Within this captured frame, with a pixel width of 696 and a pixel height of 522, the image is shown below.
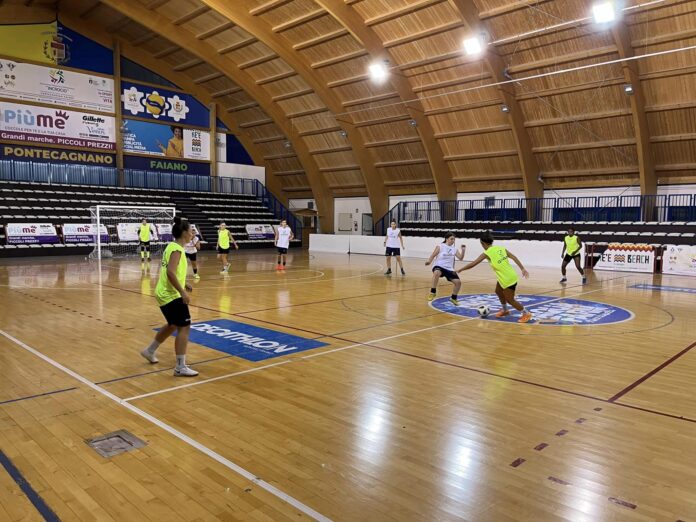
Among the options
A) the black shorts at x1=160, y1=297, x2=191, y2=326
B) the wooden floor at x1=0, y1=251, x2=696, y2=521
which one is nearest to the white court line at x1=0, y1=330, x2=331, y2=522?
the wooden floor at x1=0, y1=251, x2=696, y2=521

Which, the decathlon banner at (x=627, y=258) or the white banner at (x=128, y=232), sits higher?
the white banner at (x=128, y=232)

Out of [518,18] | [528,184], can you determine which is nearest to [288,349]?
[518,18]

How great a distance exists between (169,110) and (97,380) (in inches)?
1213

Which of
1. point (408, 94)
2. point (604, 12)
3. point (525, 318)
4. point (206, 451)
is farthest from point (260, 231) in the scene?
point (206, 451)

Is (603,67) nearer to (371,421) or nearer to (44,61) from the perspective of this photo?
(371,421)

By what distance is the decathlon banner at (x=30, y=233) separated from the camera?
22188 mm

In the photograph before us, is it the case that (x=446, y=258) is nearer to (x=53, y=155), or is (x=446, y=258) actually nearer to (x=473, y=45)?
(x=473, y=45)

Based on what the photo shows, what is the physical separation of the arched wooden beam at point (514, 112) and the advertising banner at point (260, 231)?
15.7m

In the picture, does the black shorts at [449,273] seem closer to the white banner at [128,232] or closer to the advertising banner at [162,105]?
the white banner at [128,232]

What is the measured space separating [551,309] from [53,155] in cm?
2810

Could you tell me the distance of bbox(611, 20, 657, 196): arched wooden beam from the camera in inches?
733

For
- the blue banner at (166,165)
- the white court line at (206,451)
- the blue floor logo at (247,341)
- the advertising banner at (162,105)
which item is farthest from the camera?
the blue banner at (166,165)

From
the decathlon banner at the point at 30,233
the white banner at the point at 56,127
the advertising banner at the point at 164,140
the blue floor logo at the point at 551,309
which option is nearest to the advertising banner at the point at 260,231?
the advertising banner at the point at 164,140

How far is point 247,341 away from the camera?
23.3 ft
